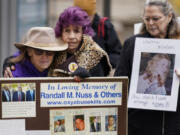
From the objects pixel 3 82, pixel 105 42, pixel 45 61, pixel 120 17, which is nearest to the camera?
pixel 3 82

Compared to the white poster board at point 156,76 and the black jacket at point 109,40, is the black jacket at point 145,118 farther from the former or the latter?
the black jacket at point 109,40

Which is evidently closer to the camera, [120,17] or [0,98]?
[0,98]

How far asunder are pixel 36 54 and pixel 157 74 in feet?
3.29

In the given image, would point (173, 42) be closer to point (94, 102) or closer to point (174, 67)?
point (174, 67)

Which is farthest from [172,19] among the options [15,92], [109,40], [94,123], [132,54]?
[15,92]

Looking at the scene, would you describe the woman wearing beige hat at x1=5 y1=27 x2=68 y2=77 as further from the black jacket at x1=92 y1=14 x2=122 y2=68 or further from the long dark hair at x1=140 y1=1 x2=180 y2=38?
the black jacket at x1=92 y1=14 x2=122 y2=68

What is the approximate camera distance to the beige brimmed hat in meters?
4.10

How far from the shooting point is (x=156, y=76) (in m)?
4.11

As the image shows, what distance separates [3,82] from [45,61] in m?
0.51

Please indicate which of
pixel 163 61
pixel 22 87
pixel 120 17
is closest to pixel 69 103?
pixel 22 87

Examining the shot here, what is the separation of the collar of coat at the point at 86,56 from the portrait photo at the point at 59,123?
61 centimetres

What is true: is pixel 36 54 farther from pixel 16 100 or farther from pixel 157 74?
pixel 157 74

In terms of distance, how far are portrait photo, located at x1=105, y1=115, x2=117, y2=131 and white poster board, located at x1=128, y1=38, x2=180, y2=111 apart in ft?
1.35

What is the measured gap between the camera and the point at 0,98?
3646 mm
